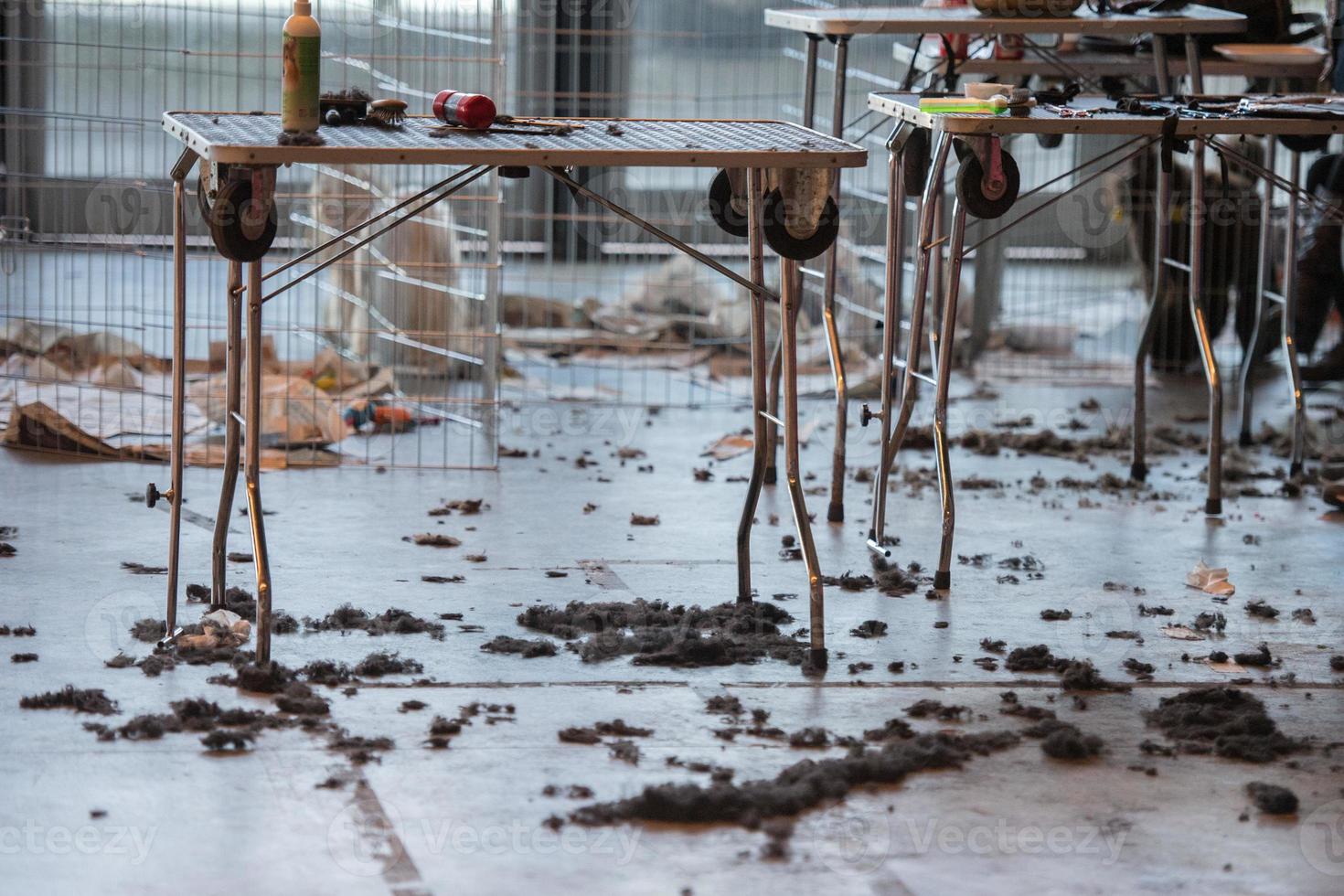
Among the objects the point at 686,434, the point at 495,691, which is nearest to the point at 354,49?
the point at 686,434

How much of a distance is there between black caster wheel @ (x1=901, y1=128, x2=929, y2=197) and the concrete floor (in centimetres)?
79

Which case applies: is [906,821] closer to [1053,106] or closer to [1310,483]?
[1053,106]

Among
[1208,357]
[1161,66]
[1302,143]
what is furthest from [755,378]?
[1302,143]

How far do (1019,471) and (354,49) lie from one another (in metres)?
4.29

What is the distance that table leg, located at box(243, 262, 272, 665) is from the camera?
270 centimetres

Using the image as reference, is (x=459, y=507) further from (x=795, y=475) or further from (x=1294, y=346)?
(x=1294, y=346)

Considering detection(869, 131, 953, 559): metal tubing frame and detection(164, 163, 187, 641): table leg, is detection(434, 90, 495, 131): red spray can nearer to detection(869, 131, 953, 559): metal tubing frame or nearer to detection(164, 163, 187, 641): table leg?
detection(164, 163, 187, 641): table leg

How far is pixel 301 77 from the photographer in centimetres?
262

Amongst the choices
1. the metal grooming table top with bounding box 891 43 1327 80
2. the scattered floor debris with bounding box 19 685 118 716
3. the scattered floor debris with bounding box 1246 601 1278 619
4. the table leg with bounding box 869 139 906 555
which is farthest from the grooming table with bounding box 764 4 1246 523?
the scattered floor debris with bounding box 19 685 118 716

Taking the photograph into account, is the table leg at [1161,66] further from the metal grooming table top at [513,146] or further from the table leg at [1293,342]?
the metal grooming table top at [513,146]

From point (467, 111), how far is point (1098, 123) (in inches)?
46.6

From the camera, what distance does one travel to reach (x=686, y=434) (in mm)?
4969

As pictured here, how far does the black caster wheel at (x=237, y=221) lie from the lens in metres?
2.58

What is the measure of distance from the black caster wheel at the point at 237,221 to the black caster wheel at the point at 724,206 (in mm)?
797
